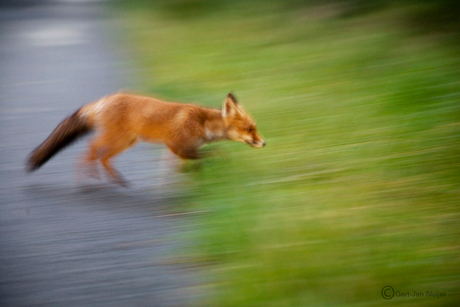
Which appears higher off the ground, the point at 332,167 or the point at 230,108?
the point at 230,108

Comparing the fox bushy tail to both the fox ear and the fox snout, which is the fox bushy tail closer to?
the fox ear

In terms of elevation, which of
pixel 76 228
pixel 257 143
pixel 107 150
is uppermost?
pixel 107 150

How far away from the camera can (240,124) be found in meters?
6.06

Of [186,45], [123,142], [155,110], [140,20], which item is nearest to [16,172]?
[123,142]

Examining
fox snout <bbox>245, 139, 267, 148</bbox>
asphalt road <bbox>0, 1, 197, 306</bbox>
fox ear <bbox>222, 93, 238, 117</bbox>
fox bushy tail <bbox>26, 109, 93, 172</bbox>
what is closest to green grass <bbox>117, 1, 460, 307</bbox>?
fox snout <bbox>245, 139, 267, 148</bbox>

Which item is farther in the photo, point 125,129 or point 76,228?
point 125,129

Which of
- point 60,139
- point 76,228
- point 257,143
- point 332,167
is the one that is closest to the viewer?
point 76,228

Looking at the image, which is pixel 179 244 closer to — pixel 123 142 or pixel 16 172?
pixel 123 142

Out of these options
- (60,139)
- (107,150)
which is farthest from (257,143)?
(60,139)

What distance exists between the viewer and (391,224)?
4359 millimetres

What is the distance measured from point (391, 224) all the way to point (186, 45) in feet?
27.5

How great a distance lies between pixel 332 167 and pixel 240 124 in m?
1.16

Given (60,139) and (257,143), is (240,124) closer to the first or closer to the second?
(257,143)

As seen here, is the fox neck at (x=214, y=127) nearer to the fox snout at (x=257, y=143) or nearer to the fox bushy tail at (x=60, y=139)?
the fox snout at (x=257, y=143)
